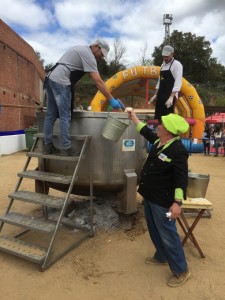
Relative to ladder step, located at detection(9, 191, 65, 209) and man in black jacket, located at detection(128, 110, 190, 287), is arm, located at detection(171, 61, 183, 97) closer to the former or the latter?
man in black jacket, located at detection(128, 110, 190, 287)

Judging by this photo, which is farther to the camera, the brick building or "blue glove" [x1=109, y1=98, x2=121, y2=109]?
the brick building

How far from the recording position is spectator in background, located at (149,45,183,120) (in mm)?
4559

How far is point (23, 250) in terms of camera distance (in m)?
3.42

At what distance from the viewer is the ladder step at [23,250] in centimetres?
326

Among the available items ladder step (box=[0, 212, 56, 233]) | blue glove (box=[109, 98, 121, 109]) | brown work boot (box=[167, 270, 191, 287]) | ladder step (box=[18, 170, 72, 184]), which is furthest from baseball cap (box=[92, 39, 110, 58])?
brown work boot (box=[167, 270, 191, 287])

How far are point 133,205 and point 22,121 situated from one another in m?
19.0

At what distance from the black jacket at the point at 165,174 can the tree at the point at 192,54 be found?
41309 millimetres

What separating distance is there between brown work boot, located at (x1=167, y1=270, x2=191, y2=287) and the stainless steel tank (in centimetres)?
136

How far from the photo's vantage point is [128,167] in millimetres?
4250

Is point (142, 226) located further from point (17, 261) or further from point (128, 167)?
point (17, 261)

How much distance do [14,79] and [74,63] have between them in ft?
57.1

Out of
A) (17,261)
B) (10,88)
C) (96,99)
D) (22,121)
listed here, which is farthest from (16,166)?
(22,121)

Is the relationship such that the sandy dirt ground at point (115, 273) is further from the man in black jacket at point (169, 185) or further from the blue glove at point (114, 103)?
the blue glove at point (114, 103)

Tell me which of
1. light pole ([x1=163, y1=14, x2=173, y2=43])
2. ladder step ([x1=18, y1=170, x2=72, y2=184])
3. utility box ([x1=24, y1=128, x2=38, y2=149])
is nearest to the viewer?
ladder step ([x1=18, y1=170, x2=72, y2=184])
